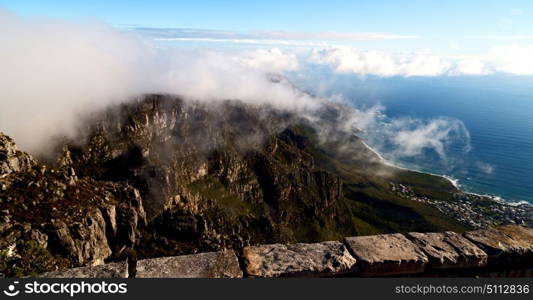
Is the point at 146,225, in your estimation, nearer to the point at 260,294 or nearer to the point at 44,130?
the point at 44,130

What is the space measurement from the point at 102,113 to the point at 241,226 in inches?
3673

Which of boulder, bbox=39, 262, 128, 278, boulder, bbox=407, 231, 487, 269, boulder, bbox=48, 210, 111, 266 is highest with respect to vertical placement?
boulder, bbox=407, 231, 487, 269

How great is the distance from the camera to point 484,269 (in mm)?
9562

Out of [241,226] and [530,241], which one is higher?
[530,241]

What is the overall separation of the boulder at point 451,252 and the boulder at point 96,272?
806 cm

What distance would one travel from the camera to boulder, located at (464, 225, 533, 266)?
9.66 meters

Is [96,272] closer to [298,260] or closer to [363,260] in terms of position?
[298,260]

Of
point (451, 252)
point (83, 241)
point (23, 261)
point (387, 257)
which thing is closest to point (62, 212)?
point (83, 241)

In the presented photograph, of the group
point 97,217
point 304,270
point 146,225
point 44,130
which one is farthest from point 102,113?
point 304,270

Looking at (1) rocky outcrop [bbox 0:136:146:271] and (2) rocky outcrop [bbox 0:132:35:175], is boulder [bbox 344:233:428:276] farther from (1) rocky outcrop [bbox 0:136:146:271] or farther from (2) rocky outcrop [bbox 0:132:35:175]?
(2) rocky outcrop [bbox 0:132:35:175]

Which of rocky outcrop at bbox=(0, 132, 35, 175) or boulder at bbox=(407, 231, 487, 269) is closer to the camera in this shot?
boulder at bbox=(407, 231, 487, 269)

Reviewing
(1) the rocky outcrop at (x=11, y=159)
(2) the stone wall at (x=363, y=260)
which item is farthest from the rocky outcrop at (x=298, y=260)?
(1) the rocky outcrop at (x=11, y=159)

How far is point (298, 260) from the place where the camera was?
346 inches

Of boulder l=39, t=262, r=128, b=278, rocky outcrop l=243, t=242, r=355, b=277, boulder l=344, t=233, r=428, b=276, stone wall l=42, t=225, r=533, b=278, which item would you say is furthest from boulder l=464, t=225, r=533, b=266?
boulder l=39, t=262, r=128, b=278
